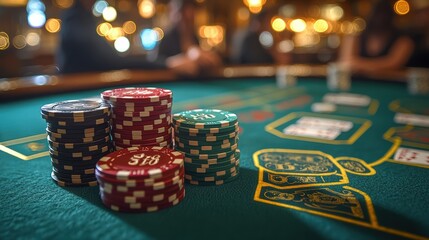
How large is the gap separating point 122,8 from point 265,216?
17.1 m

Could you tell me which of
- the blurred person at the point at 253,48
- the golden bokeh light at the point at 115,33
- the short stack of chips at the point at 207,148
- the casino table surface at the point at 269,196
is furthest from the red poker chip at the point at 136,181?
the golden bokeh light at the point at 115,33

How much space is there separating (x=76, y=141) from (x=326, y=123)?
6.85 ft

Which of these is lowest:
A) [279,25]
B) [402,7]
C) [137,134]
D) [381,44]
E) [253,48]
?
[137,134]

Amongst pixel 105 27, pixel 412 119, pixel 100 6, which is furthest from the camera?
pixel 105 27

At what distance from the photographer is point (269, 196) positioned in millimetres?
1616

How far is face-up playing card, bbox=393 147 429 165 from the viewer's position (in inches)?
84.4

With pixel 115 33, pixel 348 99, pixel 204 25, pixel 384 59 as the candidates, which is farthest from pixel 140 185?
pixel 115 33

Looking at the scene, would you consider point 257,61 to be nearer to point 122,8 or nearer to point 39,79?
A: point 39,79

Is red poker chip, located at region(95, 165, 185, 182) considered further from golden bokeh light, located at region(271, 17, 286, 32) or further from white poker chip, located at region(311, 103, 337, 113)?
golden bokeh light, located at region(271, 17, 286, 32)

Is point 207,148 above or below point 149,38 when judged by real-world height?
below

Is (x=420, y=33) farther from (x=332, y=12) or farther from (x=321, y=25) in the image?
(x=321, y=25)

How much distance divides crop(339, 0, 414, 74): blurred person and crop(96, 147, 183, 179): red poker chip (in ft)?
15.2

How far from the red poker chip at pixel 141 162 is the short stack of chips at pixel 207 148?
107mm

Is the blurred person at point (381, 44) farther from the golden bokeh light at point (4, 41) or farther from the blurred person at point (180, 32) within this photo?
the golden bokeh light at point (4, 41)
